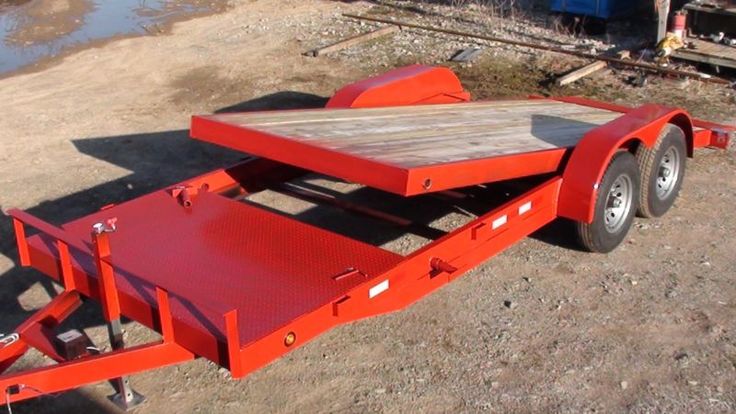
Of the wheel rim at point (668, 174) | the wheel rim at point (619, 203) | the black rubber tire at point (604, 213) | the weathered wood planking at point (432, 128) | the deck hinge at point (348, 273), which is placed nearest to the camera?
the deck hinge at point (348, 273)

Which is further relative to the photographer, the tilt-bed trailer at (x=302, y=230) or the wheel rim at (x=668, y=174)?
the wheel rim at (x=668, y=174)

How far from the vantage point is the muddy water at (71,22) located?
14008mm

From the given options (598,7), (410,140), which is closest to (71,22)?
(598,7)

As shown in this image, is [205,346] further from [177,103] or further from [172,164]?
[177,103]

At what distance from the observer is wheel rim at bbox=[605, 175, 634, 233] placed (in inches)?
232

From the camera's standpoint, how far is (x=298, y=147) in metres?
4.90

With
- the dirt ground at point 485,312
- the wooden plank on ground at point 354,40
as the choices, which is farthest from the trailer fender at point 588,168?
the wooden plank on ground at point 354,40

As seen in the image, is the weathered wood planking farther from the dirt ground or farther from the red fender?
the dirt ground

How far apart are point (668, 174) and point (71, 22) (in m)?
12.5

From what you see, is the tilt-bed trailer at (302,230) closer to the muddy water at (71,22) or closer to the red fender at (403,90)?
the red fender at (403,90)

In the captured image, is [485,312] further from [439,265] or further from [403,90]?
[403,90]

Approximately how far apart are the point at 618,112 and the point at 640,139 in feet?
3.37

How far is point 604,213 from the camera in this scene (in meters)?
5.76

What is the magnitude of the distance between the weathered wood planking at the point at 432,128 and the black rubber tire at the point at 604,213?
1.08ft
